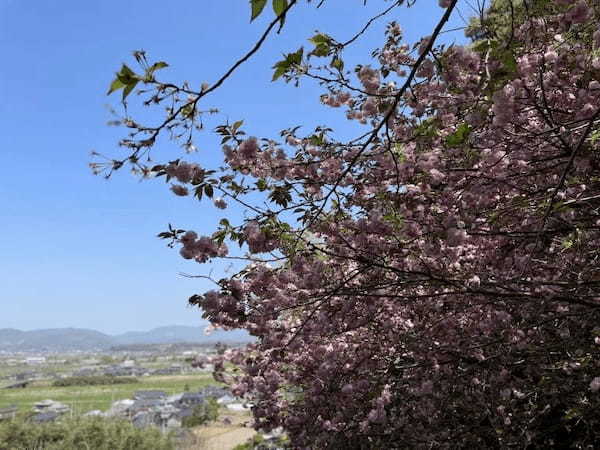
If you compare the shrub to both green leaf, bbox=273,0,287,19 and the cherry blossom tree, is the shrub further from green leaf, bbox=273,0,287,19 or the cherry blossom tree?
green leaf, bbox=273,0,287,19

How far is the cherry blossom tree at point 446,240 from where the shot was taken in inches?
119

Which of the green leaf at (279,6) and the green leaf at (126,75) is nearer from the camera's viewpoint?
the green leaf at (279,6)

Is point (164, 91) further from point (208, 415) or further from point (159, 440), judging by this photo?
point (208, 415)

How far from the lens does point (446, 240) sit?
3465 mm

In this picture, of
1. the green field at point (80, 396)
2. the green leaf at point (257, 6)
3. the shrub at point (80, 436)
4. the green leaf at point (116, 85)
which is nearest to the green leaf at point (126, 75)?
the green leaf at point (116, 85)

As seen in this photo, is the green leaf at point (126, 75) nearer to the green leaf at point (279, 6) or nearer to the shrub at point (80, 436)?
the green leaf at point (279, 6)

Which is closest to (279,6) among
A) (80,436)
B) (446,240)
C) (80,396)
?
(446,240)

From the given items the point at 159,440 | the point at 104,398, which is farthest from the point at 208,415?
the point at 104,398

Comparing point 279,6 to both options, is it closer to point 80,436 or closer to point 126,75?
point 126,75

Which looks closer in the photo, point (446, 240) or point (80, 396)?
point (446, 240)

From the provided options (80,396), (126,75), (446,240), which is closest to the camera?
(126,75)

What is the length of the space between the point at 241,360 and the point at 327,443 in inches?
94.4

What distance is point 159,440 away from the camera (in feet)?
48.3

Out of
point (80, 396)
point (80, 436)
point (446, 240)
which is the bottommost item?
point (80, 396)
